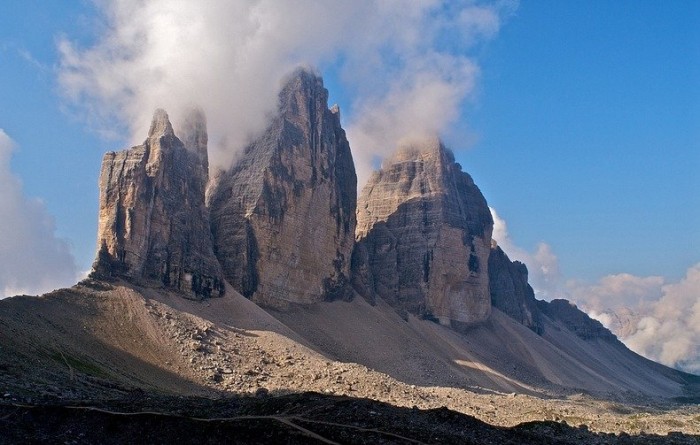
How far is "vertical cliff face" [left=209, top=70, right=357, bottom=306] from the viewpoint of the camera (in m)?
90.6

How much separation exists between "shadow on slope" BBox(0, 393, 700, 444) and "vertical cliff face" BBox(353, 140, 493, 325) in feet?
289

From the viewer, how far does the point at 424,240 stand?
129125 mm

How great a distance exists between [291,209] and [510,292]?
3290 inches

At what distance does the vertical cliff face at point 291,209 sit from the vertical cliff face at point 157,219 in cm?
735

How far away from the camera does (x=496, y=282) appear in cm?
16238

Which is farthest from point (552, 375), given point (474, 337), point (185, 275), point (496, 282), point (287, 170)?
point (185, 275)

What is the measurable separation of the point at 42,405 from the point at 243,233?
66.3 meters

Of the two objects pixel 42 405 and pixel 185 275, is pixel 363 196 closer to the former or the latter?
pixel 185 275

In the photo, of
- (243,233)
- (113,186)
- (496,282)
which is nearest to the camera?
(113,186)

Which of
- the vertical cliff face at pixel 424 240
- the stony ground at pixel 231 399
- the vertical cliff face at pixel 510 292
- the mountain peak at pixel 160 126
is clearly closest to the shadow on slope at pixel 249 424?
the stony ground at pixel 231 399

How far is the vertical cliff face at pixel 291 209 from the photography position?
90.6m

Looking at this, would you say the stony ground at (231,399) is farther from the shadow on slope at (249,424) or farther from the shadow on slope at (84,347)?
the shadow on slope at (84,347)

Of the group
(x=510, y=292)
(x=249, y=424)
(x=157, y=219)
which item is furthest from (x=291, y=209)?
(x=510, y=292)

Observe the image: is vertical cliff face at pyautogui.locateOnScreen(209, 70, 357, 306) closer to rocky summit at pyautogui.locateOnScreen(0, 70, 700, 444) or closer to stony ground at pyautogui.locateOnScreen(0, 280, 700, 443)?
rocky summit at pyautogui.locateOnScreen(0, 70, 700, 444)
